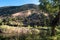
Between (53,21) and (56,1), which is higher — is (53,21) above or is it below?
below

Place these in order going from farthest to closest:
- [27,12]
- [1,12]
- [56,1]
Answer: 1. [1,12]
2. [27,12]
3. [56,1]

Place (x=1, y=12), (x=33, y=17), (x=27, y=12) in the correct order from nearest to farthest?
(x=33, y=17)
(x=27, y=12)
(x=1, y=12)

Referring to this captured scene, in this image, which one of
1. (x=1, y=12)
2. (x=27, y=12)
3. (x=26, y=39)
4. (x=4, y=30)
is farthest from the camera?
(x=1, y=12)

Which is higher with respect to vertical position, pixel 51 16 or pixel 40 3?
pixel 40 3

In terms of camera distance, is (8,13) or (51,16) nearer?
(51,16)

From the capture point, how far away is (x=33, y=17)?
65812 millimetres

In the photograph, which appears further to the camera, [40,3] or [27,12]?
[27,12]

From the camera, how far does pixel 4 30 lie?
1453 inches

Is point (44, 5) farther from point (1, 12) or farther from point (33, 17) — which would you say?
point (1, 12)

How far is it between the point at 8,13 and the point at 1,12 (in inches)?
174

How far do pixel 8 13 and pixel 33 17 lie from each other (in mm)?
11951

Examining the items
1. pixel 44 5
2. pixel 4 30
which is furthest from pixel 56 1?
pixel 4 30

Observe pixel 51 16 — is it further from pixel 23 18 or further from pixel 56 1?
pixel 23 18

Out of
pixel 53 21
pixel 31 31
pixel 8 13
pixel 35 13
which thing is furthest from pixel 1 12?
pixel 53 21
